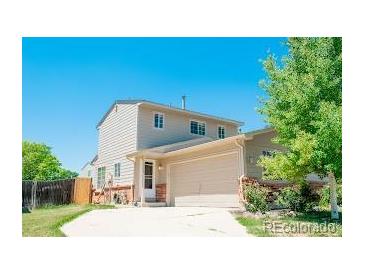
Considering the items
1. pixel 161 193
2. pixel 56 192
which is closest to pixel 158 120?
pixel 161 193

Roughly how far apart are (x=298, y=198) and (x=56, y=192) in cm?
1100

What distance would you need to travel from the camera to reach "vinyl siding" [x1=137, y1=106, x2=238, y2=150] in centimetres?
1861

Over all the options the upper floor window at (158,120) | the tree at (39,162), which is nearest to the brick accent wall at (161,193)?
the upper floor window at (158,120)

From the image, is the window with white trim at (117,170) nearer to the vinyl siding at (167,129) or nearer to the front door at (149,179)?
the vinyl siding at (167,129)

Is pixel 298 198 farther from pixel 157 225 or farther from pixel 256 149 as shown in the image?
pixel 157 225

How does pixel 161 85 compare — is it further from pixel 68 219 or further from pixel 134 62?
pixel 68 219

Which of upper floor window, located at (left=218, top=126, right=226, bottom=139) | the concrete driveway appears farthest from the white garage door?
upper floor window, located at (left=218, top=126, right=226, bottom=139)

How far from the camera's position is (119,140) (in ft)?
65.3

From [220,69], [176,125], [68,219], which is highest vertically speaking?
[220,69]

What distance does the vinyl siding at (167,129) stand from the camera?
1861cm

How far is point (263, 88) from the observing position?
12.7 meters

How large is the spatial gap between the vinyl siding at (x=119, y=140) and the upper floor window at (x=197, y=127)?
11.4 feet
